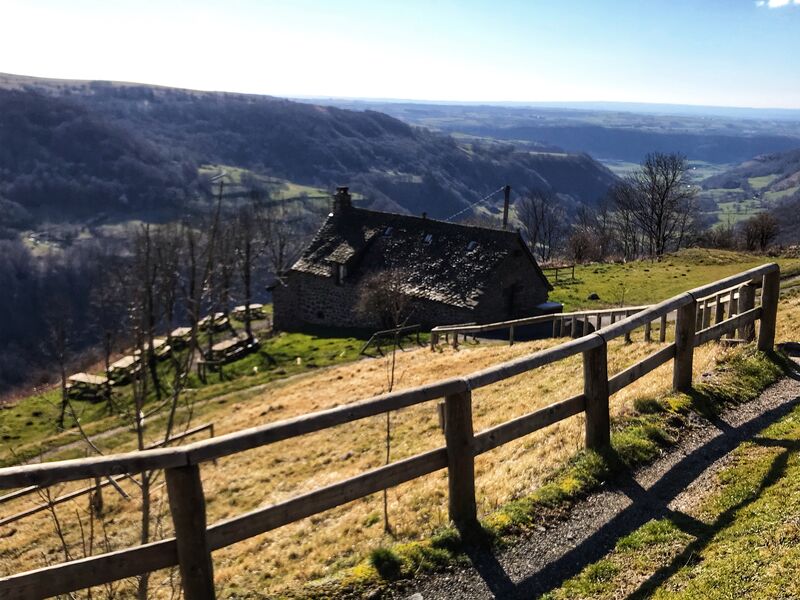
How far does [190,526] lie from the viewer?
439cm

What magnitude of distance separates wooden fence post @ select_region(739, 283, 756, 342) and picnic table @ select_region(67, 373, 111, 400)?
1438 inches

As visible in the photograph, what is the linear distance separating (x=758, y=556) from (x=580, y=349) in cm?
237

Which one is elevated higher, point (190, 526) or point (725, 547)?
point (190, 526)

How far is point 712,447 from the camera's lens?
290 inches

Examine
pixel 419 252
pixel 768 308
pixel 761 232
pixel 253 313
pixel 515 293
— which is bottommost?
pixel 253 313

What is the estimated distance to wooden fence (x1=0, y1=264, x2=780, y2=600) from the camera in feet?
13.5

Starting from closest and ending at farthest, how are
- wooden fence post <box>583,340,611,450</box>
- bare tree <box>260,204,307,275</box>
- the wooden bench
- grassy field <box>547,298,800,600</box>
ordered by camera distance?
1. grassy field <box>547,298,800,600</box>
2. wooden fence post <box>583,340,611,450</box>
3. the wooden bench
4. bare tree <box>260,204,307,275</box>

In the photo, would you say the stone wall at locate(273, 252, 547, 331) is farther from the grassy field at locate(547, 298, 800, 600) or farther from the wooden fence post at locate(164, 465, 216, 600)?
the wooden fence post at locate(164, 465, 216, 600)

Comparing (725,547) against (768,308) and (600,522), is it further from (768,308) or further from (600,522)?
(768,308)

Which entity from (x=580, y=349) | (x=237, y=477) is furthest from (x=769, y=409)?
(x=237, y=477)

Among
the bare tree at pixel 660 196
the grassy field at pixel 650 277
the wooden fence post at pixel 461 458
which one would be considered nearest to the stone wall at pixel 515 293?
the grassy field at pixel 650 277

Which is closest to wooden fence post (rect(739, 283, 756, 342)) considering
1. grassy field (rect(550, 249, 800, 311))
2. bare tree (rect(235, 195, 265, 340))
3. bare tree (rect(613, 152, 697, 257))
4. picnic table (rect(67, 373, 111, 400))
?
grassy field (rect(550, 249, 800, 311))

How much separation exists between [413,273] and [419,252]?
6.21 ft

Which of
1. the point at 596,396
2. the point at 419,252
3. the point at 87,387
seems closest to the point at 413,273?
the point at 419,252
